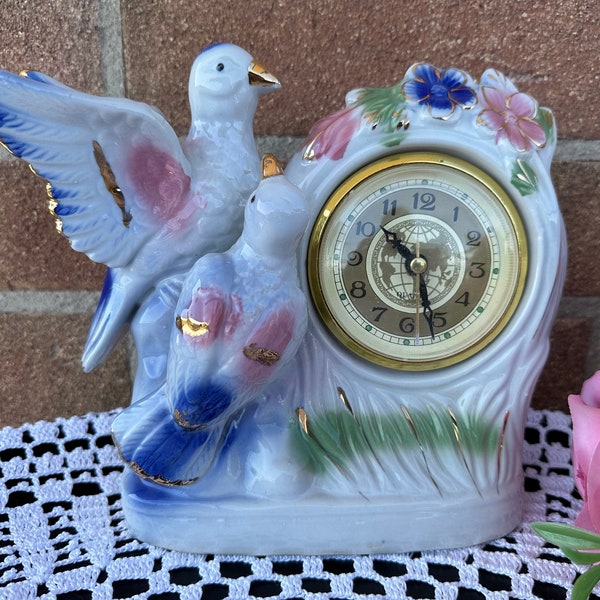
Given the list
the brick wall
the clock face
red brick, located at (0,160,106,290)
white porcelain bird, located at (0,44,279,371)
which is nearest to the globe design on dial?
the clock face

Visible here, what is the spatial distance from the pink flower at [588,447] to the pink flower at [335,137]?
0.22 meters

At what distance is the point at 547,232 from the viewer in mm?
453

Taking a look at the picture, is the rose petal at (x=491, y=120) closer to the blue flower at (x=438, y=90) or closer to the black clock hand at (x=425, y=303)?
the blue flower at (x=438, y=90)

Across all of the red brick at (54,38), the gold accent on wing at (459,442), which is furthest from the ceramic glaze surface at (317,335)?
the red brick at (54,38)

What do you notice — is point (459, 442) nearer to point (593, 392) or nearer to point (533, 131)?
point (593, 392)

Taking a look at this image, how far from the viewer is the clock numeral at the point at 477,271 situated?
46 cm

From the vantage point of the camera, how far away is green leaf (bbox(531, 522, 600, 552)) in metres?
0.33

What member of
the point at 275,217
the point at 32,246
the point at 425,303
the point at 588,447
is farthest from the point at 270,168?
the point at 32,246

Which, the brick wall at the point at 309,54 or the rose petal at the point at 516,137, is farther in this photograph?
the brick wall at the point at 309,54

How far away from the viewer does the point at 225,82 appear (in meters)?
0.45

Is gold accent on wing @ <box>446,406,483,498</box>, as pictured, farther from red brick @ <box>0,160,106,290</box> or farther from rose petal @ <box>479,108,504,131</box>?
red brick @ <box>0,160,106,290</box>

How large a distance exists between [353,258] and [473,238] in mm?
85

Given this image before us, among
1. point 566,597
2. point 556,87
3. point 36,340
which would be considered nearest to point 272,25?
point 556,87

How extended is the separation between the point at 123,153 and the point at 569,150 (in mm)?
433
